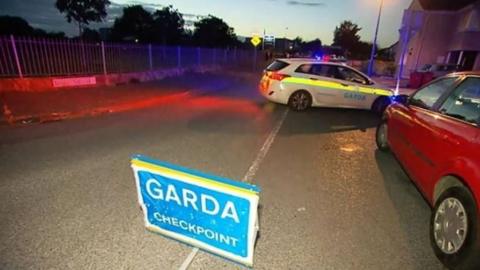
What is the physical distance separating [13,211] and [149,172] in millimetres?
1918

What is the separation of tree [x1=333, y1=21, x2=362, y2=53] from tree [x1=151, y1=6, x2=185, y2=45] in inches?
1612

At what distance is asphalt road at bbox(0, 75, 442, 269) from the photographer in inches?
105

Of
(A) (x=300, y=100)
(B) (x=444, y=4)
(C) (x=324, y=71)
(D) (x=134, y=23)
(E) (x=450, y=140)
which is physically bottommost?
(A) (x=300, y=100)

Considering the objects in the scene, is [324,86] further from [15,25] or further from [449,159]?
[15,25]

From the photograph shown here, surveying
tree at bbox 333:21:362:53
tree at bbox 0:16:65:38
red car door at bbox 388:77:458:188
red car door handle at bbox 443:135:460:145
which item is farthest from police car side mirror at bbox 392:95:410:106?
tree at bbox 333:21:362:53

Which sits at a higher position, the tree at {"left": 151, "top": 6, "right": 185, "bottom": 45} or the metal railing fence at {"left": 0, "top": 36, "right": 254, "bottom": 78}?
the tree at {"left": 151, "top": 6, "right": 185, "bottom": 45}

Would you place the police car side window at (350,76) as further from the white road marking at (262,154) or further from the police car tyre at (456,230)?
the police car tyre at (456,230)

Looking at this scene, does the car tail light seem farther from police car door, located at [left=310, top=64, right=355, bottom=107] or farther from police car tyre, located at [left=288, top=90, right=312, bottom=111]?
police car door, located at [left=310, top=64, right=355, bottom=107]

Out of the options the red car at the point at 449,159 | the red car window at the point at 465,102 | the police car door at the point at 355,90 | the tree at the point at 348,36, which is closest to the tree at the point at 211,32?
the tree at the point at 348,36

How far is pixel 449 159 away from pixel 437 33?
2830cm

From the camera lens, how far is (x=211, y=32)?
174 ft

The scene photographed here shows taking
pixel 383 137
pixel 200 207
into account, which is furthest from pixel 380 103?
pixel 200 207

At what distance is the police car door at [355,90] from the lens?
29.8 ft

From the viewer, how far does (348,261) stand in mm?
2648
